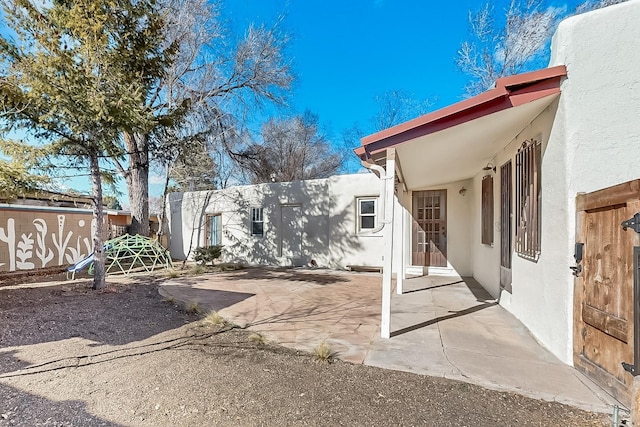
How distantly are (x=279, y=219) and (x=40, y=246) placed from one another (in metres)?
7.18

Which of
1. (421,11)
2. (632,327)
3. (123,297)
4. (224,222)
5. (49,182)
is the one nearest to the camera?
(632,327)

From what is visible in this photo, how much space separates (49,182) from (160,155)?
10.7 ft

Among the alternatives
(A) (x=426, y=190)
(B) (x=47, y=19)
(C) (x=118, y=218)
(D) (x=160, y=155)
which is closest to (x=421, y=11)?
(A) (x=426, y=190)

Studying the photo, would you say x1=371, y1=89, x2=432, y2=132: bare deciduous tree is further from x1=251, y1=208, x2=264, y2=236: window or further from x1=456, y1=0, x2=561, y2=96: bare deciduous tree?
x1=251, y1=208, x2=264, y2=236: window

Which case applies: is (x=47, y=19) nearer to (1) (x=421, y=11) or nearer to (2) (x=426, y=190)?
(2) (x=426, y=190)

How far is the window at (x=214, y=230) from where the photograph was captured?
14.4 metres

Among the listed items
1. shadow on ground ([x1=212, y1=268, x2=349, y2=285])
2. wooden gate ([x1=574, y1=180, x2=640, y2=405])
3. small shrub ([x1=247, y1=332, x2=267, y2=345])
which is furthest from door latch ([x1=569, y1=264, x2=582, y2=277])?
shadow on ground ([x1=212, y1=268, x2=349, y2=285])

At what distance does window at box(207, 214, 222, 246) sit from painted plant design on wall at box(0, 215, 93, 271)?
4.23 meters

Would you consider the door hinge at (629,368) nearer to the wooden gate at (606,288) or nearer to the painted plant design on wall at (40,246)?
the wooden gate at (606,288)

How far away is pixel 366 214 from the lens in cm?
1138

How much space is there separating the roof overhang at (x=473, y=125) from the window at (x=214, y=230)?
32.9 feet

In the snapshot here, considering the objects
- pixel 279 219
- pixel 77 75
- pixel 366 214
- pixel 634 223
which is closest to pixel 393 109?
pixel 366 214

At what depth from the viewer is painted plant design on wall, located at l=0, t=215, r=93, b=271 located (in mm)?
9664

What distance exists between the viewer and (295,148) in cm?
2197
